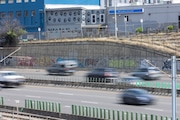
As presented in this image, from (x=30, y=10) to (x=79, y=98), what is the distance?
217 ft

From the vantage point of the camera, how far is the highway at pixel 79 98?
A: 33.5 meters

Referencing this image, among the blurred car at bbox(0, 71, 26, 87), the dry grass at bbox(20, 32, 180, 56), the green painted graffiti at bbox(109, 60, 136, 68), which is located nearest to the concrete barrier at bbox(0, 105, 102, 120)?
the blurred car at bbox(0, 71, 26, 87)

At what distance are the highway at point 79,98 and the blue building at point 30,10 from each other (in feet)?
174

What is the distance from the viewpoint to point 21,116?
31.8m

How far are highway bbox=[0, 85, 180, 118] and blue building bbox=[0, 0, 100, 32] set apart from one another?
53.0 metres

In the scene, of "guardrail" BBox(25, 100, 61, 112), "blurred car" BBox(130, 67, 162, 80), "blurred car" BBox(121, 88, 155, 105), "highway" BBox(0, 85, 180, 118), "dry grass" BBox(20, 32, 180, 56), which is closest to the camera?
"guardrail" BBox(25, 100, 61, 112)

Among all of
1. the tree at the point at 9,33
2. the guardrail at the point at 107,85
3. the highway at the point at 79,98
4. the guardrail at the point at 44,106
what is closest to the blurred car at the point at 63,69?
the guardrail at the point at 107,85

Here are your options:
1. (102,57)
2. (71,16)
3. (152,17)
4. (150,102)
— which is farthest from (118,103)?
(71,16)

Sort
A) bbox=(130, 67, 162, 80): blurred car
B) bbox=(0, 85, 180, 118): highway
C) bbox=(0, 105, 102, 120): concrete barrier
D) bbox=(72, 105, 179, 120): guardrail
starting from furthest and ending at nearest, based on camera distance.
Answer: bbox=(130, 67, 162, 80): blurred car
bbox=(0, 85, 180, 118): highway
bbox=(0, 105, 102, 120): concrete barrier
bbox=(72, 105, 179, 120): guardrail

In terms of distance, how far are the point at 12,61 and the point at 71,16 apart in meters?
27.9

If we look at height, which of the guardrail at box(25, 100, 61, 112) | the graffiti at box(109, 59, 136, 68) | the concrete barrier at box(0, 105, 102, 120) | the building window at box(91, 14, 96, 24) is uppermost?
the building window at box(91, 14, 96, 24)

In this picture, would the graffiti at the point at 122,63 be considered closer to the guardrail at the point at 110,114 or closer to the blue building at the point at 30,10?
the guardrail at the point at 110,114

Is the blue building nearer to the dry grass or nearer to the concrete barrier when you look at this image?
the dry grass

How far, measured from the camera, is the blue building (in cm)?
10119
